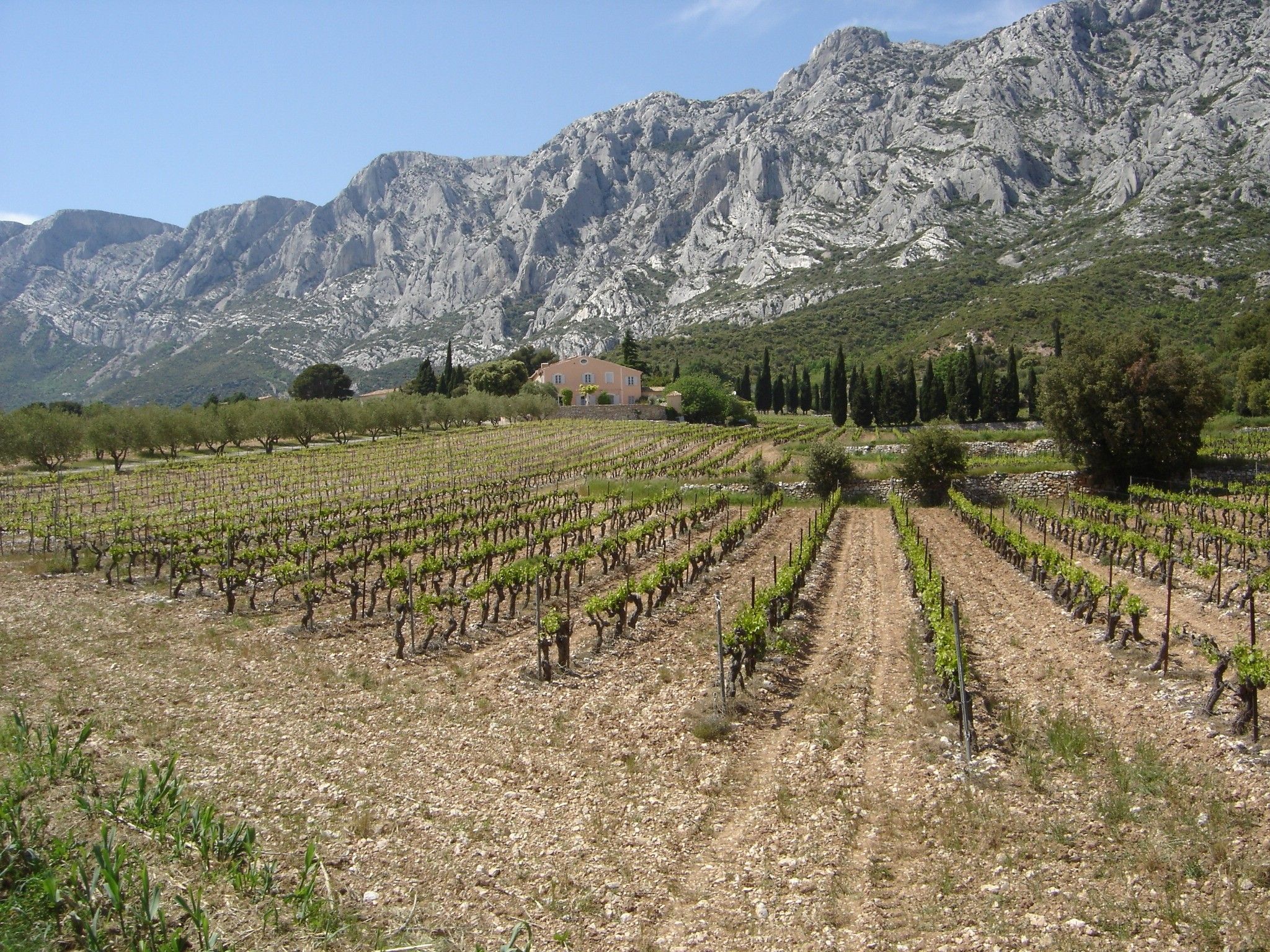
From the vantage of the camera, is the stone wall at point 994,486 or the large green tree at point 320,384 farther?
Result: the large green tree at point 320,384

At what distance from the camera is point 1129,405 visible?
34.3 metres

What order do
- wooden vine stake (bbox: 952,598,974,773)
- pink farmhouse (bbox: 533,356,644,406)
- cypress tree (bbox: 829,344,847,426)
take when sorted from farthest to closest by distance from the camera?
1. pink farmhouse (bbox: 533,356,644,406)
2. cypress tree (bbox: 829,344,847,426)
3. wooden vine stake (bbox: 952,598,974,773)

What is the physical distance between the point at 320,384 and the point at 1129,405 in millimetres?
86899

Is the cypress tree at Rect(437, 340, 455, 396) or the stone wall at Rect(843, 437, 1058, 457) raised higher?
the cypress tree at Rect(437, 340, 455, 396)

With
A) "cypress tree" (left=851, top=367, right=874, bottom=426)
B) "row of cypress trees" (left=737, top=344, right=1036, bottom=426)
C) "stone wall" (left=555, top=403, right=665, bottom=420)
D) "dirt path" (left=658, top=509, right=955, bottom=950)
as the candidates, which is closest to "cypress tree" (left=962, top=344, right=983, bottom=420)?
"row of cypress trees" (left=737, top=344, right=1036, bottom=426)

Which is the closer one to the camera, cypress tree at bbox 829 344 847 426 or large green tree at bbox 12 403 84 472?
large green tree at bbox 12 403 84 472

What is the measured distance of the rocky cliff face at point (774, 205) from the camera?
119 meters

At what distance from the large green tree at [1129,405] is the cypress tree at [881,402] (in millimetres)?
26183

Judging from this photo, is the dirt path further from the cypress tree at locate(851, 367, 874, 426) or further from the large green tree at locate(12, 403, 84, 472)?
the cypress tree at locate(851, 367, 874, 426)

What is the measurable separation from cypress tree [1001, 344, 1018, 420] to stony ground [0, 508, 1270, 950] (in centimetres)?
5141

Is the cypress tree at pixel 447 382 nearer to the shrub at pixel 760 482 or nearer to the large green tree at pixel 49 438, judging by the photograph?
the large green tree at pixel 49 438

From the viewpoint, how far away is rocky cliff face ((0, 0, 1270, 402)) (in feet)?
390

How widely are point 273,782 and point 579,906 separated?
4034mm

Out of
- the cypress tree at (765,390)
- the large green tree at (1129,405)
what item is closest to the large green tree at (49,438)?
the large green tree at (1129,405)
